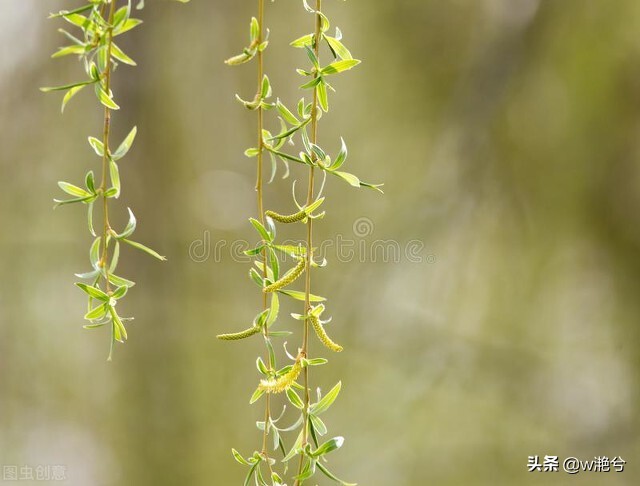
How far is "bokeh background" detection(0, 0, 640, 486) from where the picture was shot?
2.77 ft

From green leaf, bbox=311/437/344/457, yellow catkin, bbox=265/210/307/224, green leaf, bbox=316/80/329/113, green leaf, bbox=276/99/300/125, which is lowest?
green leaf, bbox=311/437/344/457

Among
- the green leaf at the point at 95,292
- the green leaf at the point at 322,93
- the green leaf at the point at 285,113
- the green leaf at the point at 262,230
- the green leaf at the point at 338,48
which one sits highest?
the green leaf at the point at 338,48

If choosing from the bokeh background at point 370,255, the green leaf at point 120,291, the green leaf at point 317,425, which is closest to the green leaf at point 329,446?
the green leaf at point 317,425

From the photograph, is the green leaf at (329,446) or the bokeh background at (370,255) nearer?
the green leaf at (329,446)

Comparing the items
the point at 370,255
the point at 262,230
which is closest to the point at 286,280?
the point at 262,230

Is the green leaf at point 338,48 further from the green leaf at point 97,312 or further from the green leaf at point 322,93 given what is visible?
the green leaf at point 97,312

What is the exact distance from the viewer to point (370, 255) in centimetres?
88

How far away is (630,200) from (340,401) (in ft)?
1.53

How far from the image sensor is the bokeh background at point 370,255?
0.85m

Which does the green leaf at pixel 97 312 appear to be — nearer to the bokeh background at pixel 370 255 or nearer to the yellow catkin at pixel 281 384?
the yellow catkin at pixel 281 384

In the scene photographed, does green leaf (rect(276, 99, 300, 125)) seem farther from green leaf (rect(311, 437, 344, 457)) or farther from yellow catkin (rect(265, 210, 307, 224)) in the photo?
green leaf (rect(311, 437, 344, 457))

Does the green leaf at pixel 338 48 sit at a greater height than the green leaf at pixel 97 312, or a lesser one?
greater

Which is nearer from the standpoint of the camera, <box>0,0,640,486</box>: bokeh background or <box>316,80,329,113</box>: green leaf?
<box>316,80,329,113</box>: green leaf

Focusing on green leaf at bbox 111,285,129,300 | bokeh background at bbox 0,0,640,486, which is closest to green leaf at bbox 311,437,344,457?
green leaf at bbox 111,285,129,300
